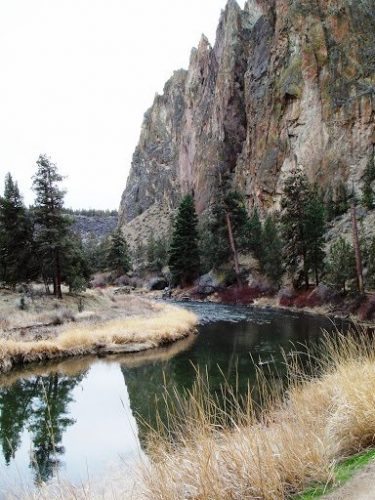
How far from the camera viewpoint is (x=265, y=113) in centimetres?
8319

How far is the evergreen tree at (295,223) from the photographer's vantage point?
43.3 m

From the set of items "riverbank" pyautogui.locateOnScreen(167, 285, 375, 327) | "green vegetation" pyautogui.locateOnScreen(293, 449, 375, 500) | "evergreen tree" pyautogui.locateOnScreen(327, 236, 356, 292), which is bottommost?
"riverbank" pyautogui.locateOnScreen(167, 285, 375, 327)

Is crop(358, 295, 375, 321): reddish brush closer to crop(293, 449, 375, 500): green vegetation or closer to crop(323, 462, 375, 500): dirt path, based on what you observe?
crop(293, 449, 375, 500): green vegetation

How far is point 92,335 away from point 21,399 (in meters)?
8.25

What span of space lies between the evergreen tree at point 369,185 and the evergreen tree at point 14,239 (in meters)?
32.1

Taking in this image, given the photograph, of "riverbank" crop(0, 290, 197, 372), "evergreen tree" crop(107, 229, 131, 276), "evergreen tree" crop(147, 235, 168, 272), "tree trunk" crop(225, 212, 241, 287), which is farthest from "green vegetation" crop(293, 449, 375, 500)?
"evergreen tree" crop(147, 235, 168, 272)

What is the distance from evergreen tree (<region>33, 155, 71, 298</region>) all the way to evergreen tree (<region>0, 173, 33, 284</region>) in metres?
2.58

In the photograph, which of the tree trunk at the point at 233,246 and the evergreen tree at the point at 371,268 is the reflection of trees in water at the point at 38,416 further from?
the tree trunk at the point at 233,246

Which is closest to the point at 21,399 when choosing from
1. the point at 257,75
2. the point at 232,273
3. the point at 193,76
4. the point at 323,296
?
the point at 323,296

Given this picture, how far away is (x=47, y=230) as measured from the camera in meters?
34.4

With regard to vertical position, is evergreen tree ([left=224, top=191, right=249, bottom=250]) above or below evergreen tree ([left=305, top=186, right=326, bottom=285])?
above

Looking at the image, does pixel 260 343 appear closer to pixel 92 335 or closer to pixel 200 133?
pixel 92 335

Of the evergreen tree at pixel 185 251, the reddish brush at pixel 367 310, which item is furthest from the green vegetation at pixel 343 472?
the evergreen tree at pixel 185 251

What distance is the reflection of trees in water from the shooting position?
394 inches
